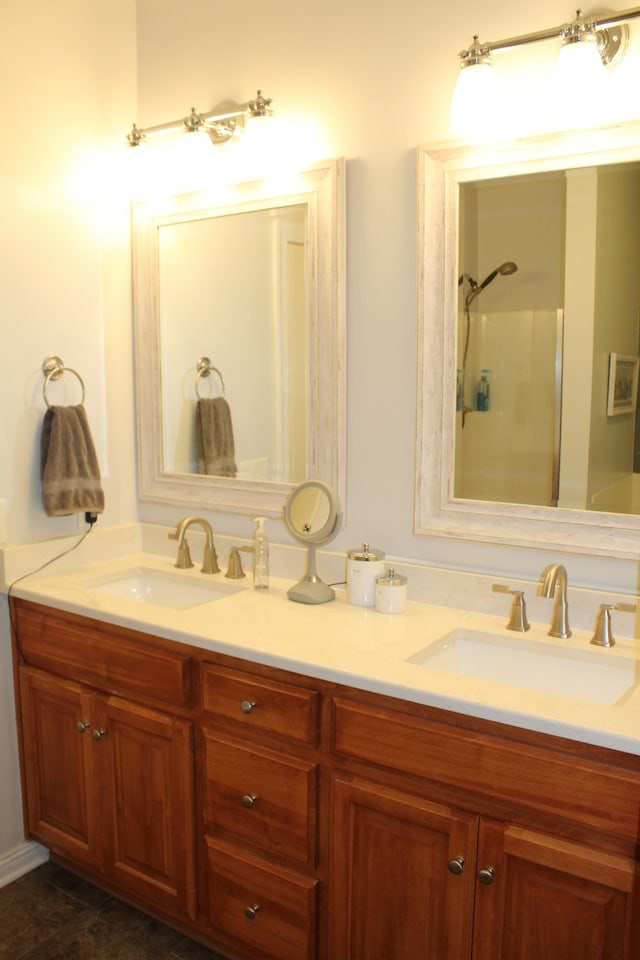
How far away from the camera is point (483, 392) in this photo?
1.82 m

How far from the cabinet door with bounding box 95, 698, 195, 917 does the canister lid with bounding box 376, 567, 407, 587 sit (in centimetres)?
57

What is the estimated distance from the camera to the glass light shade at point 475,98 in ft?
5.49

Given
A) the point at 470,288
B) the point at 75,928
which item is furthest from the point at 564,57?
the point at 75,928

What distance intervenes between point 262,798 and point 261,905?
26 cm

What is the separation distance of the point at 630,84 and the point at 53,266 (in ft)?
5.16

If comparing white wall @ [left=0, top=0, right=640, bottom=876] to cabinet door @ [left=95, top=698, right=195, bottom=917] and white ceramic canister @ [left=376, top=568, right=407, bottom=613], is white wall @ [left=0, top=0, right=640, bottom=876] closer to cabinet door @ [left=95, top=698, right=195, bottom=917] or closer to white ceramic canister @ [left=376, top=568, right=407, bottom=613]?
white ceramic canister @ [left=376, top=568, right=407, bottom=613]

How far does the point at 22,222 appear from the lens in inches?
84.0

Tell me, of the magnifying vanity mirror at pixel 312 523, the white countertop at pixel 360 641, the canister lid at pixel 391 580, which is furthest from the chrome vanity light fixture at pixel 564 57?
the white countertop at pixel 360 641

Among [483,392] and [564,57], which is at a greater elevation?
[564,57]

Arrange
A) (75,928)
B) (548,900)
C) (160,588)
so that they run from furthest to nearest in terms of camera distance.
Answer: (160,588) < (75,928) < (548,900)

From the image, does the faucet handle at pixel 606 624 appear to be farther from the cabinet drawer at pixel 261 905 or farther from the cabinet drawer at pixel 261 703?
the cabinet drawer at pixel 261 905

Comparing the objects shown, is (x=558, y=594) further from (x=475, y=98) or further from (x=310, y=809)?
(x=475, y=98)

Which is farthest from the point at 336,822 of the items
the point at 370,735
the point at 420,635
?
the point at 420,635

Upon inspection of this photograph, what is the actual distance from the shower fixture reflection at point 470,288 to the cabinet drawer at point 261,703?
77 centimetres
